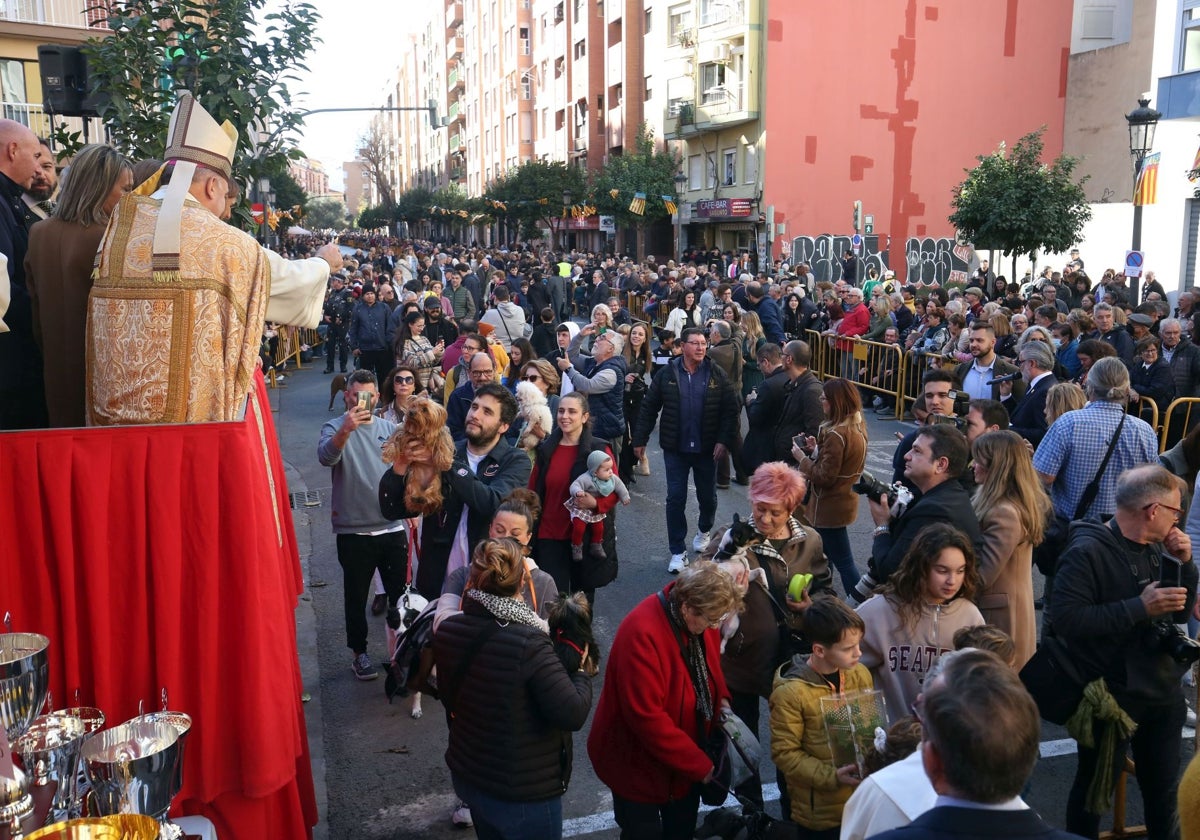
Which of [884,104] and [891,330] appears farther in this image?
[884,104]

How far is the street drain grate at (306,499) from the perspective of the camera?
423 inches

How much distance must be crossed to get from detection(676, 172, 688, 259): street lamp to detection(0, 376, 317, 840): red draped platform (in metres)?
42.5

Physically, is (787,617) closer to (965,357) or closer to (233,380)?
(233,380)

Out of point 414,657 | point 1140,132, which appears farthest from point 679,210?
point 414,657

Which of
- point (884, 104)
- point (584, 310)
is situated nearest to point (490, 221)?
point (884, 104)

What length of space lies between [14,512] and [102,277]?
0.80 m

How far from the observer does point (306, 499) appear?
10.9 metres

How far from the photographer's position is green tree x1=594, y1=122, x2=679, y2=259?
4306 centimetres

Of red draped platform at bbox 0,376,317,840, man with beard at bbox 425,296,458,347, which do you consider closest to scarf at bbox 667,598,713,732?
red draped platform at bbox 0,376,317,840

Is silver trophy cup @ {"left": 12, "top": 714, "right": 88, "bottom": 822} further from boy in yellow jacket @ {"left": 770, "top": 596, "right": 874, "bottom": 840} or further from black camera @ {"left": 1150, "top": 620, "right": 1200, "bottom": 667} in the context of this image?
black camera @ {"left": 1150, "top": 620, "right": 1200, "bottom": 667}

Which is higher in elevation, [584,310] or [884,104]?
[884,104]

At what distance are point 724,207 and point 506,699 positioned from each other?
3790 cm

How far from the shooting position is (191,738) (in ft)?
10.2

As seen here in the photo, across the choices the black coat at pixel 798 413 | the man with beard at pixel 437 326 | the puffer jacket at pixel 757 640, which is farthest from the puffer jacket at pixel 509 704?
the man with beard at pixel 437 326
